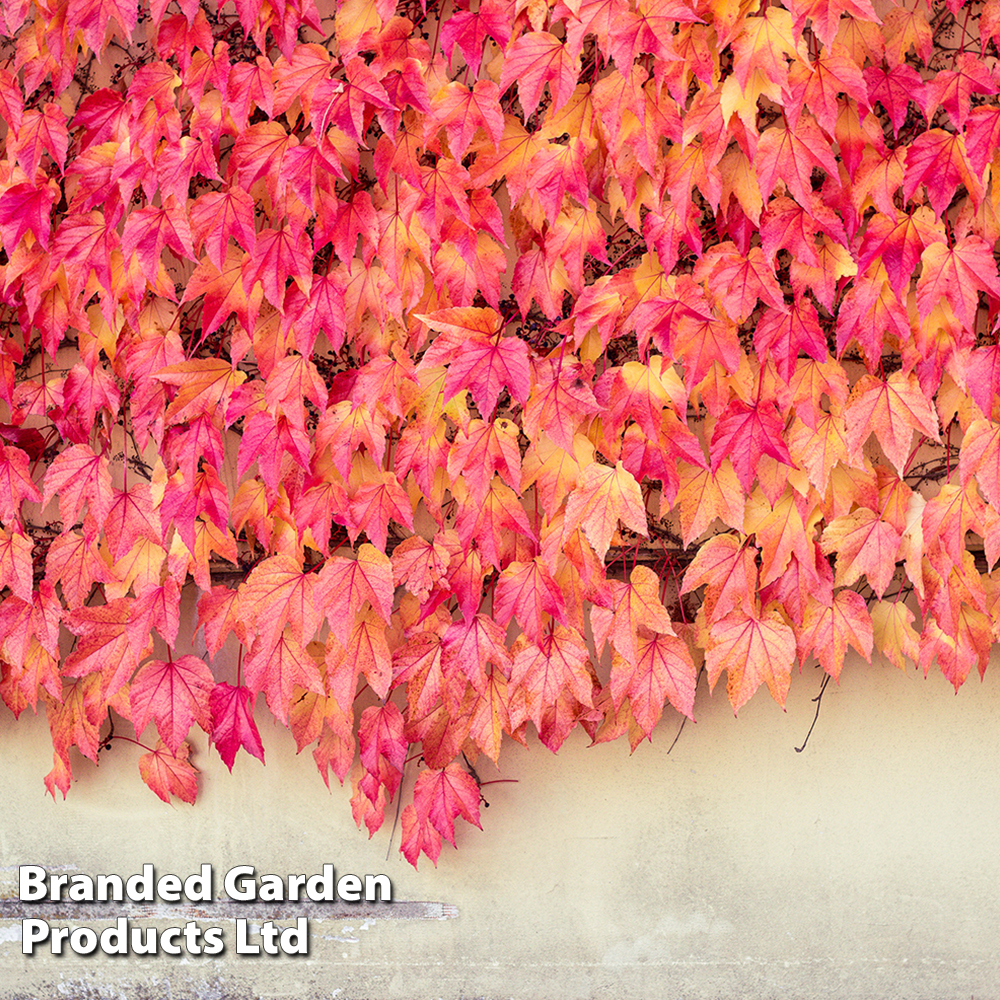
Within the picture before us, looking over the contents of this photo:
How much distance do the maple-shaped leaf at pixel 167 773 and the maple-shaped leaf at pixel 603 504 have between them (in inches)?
42.0

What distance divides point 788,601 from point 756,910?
0.74 metres

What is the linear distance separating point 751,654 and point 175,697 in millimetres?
1211

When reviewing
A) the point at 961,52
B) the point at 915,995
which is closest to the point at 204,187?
the point at 961,52

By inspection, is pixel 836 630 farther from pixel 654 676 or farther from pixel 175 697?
pixel 175 697

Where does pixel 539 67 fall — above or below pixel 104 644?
above

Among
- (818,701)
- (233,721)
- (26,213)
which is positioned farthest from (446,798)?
(26,213)

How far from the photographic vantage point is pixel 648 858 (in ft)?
6.54

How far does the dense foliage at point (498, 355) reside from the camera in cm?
168

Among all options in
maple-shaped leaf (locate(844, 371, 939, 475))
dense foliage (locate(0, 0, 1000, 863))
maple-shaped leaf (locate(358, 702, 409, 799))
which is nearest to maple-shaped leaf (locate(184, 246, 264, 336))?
dense foliage (locate(0, 0, 1000, 863))

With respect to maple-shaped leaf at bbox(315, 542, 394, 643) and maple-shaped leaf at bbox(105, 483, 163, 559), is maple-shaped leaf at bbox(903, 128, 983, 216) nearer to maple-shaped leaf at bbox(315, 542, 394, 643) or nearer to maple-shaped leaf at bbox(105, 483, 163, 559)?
maple-shaped leaf at bbox(315, 542, 394, 643)

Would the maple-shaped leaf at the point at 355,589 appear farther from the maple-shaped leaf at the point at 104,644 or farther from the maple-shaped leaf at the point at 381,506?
the maple-shaped leaf at the point at 104,644

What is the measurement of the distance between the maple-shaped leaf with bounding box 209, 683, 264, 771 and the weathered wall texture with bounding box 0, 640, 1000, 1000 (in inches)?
8.3

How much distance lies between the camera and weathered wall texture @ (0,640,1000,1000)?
76.3 inches

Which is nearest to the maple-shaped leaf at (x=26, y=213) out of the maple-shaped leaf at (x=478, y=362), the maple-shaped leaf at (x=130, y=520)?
the maple-shaped leaf at (x=130, y=520)
